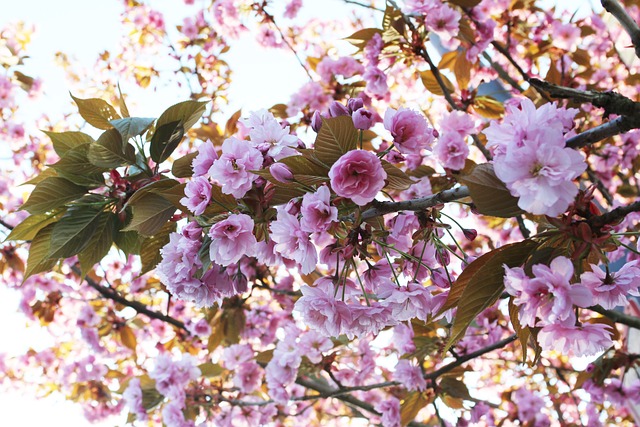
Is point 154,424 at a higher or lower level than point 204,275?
higher

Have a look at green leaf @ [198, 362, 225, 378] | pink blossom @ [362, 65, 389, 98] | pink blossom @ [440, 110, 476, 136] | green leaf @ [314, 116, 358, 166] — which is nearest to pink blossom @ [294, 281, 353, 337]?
green leaf @ [314, 116, 358, 166]

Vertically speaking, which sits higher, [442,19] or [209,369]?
[442,19]

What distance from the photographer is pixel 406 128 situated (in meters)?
0.86

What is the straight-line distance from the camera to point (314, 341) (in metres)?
2.01

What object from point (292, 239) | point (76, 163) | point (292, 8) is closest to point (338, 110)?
point (292, 239)

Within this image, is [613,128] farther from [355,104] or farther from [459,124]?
[459,124]

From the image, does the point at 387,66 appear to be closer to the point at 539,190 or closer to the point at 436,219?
the point at 436,219

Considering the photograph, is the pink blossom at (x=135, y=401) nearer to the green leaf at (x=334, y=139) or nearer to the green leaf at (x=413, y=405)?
the green leaf at (x=413, y=405)

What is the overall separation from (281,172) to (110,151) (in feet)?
1.64

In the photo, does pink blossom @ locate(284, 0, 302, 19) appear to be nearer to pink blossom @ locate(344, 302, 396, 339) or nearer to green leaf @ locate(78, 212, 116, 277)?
green leaf @ locate(78, 212, 116, 277)

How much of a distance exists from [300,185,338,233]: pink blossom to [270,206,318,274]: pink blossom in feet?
0.10

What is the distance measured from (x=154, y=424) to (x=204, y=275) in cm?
367

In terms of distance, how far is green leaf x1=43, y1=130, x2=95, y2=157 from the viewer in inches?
46.5

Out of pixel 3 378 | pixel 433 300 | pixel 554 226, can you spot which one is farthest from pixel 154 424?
pixel 554 226
